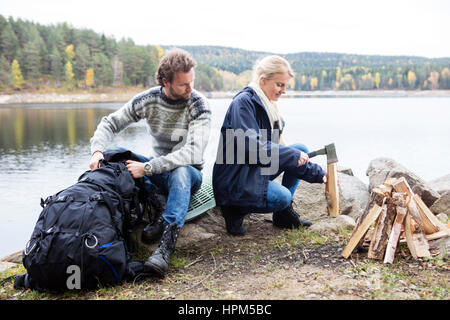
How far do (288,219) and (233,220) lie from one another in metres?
0.65

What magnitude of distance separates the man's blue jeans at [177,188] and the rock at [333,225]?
1478 mm

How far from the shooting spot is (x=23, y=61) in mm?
80438

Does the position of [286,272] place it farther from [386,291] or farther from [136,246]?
[136,246]

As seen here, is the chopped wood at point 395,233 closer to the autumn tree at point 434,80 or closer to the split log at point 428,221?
the split log at point 428,221

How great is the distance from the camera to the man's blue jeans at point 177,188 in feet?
11.6

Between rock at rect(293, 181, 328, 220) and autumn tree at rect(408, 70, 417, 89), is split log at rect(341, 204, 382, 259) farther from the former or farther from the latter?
autumn tree at rect(408, 70, 417, 89)

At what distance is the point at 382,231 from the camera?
344cm

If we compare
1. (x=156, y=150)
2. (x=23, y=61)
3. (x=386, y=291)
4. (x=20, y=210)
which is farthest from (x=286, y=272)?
(x=23, y=61)

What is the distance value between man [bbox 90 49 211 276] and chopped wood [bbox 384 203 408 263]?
183 centimetres

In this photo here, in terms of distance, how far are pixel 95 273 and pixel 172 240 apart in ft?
2.42

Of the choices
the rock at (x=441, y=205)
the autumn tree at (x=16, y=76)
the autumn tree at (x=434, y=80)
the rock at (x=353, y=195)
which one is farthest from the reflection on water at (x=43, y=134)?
the autumn tree at (x=434, y=80)

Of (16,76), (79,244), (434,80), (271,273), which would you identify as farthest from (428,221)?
(434,80)

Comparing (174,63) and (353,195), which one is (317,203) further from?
(174,63)

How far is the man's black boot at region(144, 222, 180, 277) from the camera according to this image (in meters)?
3.20
